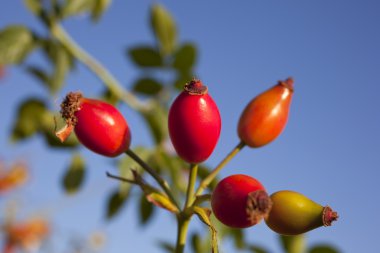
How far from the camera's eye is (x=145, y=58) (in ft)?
12.0

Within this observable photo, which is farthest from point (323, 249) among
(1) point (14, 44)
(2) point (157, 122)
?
(1) point (14, 44)

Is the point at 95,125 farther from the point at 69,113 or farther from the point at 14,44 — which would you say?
the point at 14,44

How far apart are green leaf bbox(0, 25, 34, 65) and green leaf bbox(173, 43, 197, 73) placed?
3.69 ft

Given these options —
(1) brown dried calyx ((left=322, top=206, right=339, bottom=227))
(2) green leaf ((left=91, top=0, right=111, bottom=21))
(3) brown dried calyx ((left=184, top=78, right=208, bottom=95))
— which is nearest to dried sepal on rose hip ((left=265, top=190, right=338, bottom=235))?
(1) brown dried calyx ((left=322, top=206, right=339, bottom=227))

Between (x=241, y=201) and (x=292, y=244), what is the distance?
83.8 inches

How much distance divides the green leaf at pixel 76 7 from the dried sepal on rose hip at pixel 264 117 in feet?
5.94

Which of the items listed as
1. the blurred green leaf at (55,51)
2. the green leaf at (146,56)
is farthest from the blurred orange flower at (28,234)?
the blurred green leaf at (55,51)

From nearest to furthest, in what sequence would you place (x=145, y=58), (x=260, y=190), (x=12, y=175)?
(x=260, y=190) < (x=145, y=58) < (x=12, y=175)

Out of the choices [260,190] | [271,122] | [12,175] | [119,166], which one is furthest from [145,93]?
[12,175]

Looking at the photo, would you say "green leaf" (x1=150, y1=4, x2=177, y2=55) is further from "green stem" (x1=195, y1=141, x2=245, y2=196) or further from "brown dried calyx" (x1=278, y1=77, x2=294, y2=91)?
"green stem" (x1=195, y1=141, x2=245, y2=196)

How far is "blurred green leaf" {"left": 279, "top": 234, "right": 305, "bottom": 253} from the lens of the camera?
321 centimetres

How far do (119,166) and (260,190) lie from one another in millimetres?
1365

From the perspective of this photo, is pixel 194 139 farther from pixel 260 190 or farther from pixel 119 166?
pixel 119 166

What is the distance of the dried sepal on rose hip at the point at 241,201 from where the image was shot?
4.01 feet
